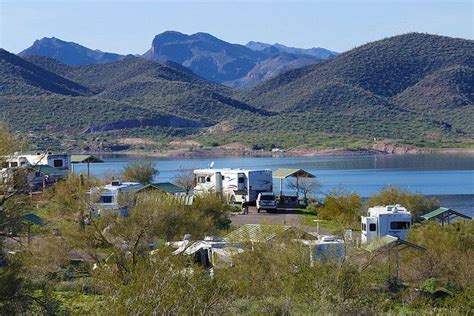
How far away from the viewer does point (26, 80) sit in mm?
158500

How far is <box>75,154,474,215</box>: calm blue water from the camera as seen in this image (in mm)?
65438

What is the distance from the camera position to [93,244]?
27.4 m

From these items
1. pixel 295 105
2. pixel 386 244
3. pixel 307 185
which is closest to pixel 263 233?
pixel 386 244

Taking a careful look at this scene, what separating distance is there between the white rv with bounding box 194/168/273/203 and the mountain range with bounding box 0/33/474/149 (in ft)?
191

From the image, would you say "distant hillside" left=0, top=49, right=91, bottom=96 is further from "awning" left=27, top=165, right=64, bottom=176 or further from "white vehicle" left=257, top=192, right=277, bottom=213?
"white vehicle" left=257, top=192, right=277, bottom=213

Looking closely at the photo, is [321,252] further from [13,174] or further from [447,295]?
[13,174]

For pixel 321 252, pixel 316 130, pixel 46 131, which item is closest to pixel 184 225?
pixel 321 252

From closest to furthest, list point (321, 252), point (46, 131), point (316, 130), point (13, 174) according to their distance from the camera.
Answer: point (13, 174)
point (321, 252)
point (46, 131)
point (316, 130)

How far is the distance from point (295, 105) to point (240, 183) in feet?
384

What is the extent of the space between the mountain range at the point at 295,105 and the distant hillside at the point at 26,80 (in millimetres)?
275

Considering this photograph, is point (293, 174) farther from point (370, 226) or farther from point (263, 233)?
point (263, 233)

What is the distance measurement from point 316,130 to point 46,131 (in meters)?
43.0

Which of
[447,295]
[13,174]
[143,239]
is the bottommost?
[447,295]

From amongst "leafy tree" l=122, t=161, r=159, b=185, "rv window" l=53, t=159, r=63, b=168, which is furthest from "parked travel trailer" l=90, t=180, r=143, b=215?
"rv window" l=53, t=159, r=63, b=168
